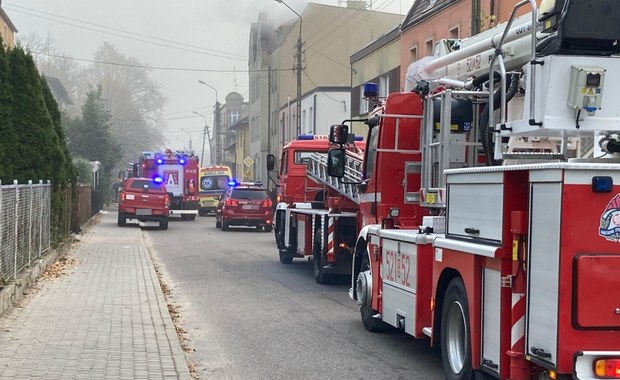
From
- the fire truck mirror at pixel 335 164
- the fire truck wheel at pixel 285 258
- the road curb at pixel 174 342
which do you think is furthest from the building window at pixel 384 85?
the fire truck mirror at pixel 335 164

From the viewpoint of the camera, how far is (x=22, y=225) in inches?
541

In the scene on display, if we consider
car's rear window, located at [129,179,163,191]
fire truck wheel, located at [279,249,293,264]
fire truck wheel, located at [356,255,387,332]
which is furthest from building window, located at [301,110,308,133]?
fire truck wheel, located at [356,255,387,332]

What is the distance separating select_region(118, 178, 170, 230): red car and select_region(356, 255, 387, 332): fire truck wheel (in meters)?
22.9

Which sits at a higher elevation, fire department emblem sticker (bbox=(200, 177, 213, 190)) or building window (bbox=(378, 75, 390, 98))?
building window (bbox=(378, 75, 390, 98))

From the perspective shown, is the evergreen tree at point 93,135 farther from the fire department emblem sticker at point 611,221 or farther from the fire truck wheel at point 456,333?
the fire department emblem sticker at point 611,221

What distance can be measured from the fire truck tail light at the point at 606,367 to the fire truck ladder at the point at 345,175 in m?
6.65

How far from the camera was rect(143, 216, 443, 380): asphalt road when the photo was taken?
340 inches

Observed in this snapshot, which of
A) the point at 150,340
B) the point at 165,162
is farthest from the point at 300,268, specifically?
the point at 165,162

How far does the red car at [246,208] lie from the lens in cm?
3262

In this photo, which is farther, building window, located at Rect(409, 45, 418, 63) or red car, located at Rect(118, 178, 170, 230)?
red car, located at Rect(118, 178, 170, 230)

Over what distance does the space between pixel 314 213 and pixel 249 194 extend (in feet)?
55.2

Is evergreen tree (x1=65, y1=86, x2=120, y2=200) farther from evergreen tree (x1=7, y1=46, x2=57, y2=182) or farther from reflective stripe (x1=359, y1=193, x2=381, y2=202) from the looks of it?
reflective stripe (x1=359, y1=193, x2=381, y2=202)

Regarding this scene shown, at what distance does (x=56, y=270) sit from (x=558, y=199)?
12.8 meters

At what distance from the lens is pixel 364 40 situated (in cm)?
5703
